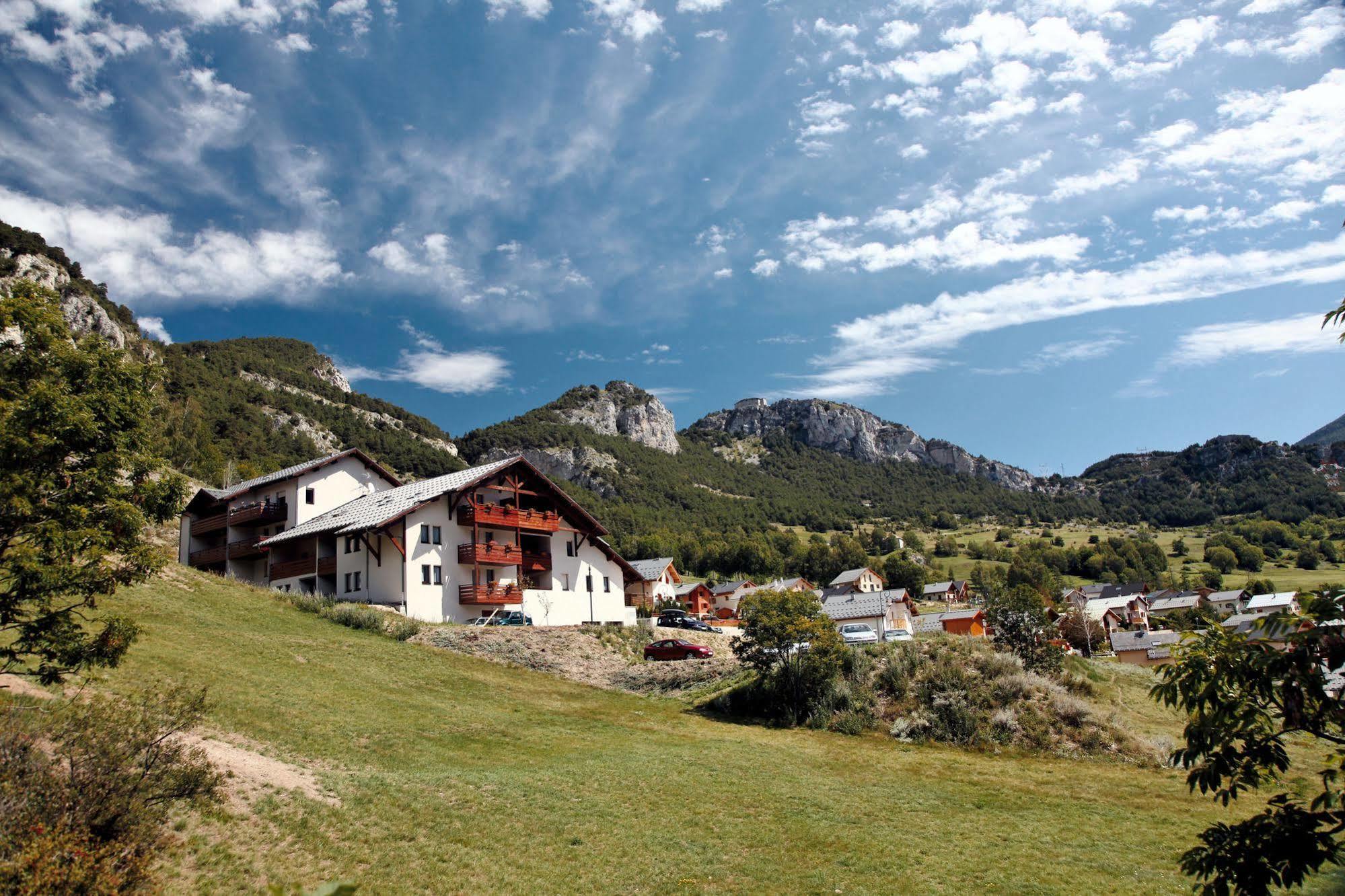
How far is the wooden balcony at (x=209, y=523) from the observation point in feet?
159

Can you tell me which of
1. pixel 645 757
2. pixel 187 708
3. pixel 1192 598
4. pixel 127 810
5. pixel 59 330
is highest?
pixel 59 330

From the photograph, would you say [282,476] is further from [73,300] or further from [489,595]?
[73,300]

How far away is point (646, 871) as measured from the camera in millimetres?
12148

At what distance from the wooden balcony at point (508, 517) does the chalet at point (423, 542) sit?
81 mm

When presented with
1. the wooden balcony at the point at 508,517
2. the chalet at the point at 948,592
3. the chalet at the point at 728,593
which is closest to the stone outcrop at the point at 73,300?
the wooden balcony at the point at 508,517

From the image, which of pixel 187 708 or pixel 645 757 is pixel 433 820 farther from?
pixel 645 757

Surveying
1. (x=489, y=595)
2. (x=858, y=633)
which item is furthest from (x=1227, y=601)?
(x=489, y=595)

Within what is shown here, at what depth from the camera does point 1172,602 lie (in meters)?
122

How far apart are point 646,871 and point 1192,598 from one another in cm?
13879

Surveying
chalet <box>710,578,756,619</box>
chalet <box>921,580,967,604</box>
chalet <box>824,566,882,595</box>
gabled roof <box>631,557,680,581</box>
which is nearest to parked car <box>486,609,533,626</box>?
gabled roof <box>631,557,680,581</box>

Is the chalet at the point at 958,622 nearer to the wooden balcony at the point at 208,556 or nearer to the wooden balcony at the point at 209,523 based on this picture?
the wooden balcony at the point at 208,556

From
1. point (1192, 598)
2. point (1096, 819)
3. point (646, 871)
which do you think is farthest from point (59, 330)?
point (1192, 598)

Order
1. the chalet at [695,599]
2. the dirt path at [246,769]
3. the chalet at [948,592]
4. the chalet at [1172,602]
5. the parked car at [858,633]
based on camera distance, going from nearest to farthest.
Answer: the dirt path at [246,769], the parked car at [858,633], the chalet at [695,599], the chalet at [1172,602], the chalet at [948,592]

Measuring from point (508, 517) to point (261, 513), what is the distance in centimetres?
1599
